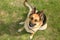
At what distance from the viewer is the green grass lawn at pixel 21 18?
4.86m

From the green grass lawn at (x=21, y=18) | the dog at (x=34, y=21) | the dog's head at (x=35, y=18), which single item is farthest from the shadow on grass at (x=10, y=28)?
the dog's head at (x=35, y=18)

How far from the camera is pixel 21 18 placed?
5180mm

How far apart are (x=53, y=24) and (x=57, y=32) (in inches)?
10.4

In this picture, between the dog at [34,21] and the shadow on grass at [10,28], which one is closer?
the dog at [34,21]

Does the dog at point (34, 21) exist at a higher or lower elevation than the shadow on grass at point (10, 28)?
higher

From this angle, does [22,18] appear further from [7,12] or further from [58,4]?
[58,4]

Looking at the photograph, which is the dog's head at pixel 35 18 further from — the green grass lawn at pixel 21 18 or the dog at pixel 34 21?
the green grass lawn at pixel 21 18

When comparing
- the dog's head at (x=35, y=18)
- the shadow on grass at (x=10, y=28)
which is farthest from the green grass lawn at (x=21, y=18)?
the dog's head at (x=35, y=18)

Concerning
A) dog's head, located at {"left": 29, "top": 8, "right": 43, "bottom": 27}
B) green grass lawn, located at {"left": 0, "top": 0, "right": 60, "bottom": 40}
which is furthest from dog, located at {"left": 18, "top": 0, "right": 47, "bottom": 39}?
green grass lawn, located at {"left": 0, "top": 0, "right": 60, "bottom": 40}

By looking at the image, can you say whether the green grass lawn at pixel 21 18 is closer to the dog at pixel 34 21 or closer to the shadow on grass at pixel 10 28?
the shadow on grass at pixel 10 28

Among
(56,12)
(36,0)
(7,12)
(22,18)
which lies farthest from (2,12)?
(56,12)

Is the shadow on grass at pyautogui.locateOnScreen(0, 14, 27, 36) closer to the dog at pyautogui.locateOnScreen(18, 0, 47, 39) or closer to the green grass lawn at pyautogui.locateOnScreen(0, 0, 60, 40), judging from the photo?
the green grass lawn at pyautogui.locateOnScreen(0, 0, 60, 40)

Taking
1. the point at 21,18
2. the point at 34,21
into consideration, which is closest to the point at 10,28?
the point at 21,18

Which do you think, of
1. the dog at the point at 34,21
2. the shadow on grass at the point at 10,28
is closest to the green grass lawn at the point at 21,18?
the shadow on grass at the point at 10,28
